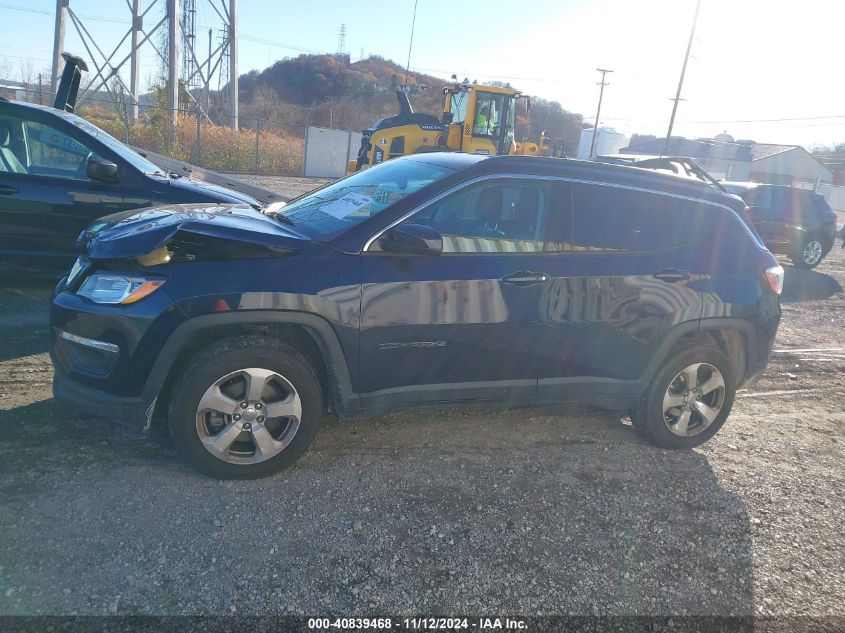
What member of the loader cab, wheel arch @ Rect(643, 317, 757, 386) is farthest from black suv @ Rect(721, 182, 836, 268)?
wheel arch @ Rect(643, 317, 757, 386)

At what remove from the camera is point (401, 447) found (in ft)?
13.3

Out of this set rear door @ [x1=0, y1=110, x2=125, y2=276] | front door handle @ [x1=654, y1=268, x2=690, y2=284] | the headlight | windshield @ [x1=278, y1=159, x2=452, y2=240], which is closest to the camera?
the headlight

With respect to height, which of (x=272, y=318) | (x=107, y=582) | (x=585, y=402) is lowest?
(x=107, y=582)

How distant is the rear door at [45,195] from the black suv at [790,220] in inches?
453

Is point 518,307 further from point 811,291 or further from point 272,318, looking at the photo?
point 811,291

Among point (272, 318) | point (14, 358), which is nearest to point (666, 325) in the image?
point (272, 318)

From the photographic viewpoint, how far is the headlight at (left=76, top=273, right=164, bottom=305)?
319 cm

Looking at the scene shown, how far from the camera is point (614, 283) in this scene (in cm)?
397

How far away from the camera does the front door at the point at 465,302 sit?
11.5ft

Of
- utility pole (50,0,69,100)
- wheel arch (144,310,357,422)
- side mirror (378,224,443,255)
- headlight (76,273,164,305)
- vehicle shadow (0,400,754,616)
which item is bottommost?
vehicle shadow (0,400,754,616)

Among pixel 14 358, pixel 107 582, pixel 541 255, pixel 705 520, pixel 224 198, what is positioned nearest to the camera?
pixel 107 582

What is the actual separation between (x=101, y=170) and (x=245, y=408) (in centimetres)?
359

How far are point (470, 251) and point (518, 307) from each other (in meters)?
0.44

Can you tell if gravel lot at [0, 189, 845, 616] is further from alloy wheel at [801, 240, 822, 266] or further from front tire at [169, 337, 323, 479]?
alloy wheel at [801, 240, 822, 266]
